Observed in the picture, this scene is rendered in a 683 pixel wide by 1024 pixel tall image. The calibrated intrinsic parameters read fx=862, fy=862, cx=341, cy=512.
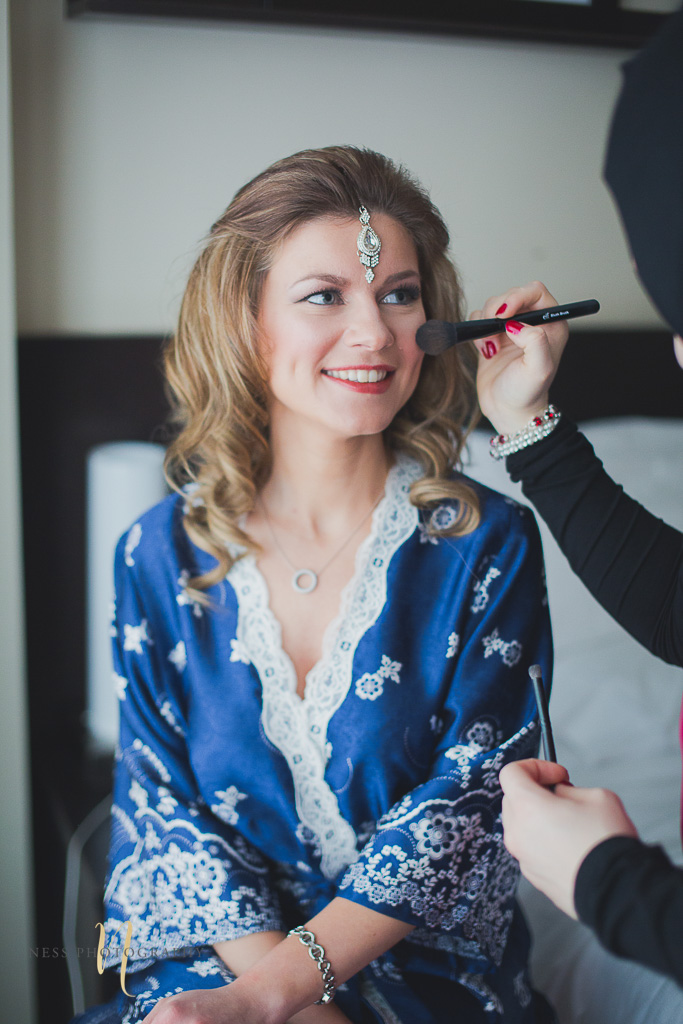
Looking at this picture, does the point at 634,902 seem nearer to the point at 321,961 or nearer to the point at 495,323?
the point at 321,961

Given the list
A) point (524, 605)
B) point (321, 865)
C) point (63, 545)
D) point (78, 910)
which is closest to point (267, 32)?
point (63, 545)

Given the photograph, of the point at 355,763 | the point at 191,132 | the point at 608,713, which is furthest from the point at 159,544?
the point at 608,713

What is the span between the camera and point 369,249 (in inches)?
34.3

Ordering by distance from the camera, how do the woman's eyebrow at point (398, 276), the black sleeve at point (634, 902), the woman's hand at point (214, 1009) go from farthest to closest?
the woman's eyebrow at point (398, 276) < the woman's hand at point (214, 1009) < the black sleeve at point (634, 902)

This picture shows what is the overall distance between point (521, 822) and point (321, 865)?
42 centimetres

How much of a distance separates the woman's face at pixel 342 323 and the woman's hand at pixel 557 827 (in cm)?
42

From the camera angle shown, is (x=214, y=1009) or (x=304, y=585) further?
(x=304, y=585)

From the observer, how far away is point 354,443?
3.36 feet

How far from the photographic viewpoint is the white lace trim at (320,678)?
0.97m

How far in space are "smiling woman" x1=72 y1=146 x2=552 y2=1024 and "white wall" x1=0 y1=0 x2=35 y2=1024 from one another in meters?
0.35

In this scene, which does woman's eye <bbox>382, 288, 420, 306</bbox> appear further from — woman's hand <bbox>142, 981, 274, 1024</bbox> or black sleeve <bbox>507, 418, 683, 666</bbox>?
woman's hand <bbox>142, 981, 274, 1024</bbox>

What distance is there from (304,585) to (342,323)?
1.05 feet

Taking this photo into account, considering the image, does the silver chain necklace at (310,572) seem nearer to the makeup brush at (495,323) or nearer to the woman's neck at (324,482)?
the woman's neck at (324,482)

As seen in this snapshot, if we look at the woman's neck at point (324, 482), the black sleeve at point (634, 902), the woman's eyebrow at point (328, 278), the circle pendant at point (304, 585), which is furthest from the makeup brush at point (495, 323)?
the black sleeve at point (634, 902)
